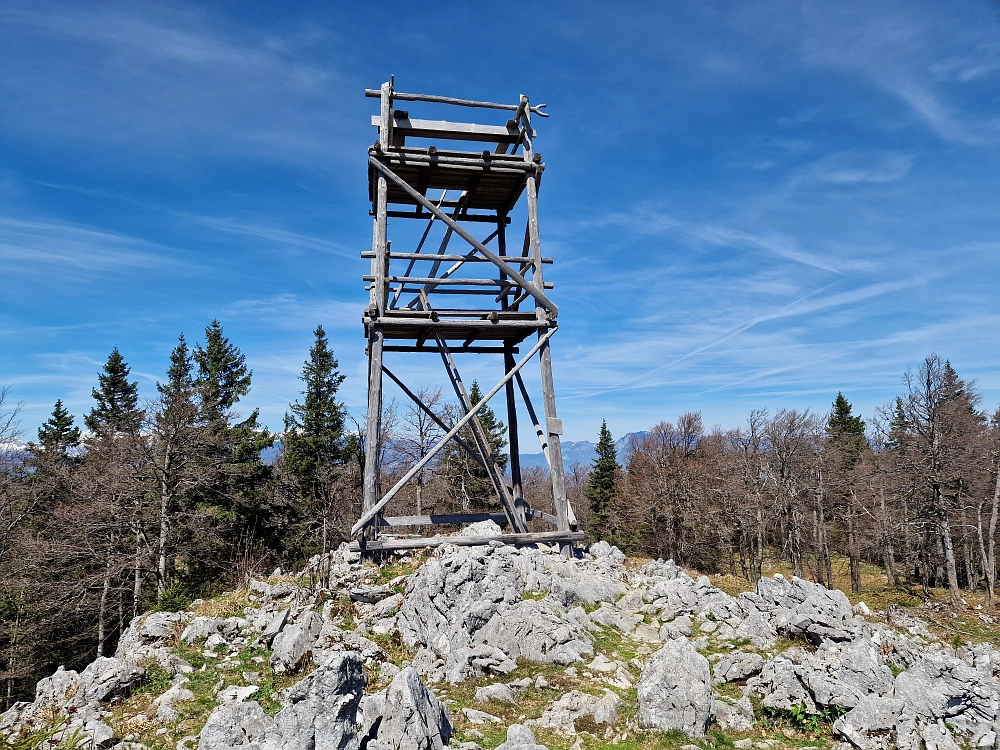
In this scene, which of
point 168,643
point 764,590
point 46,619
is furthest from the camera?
point 46,619

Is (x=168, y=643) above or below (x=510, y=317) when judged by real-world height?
below

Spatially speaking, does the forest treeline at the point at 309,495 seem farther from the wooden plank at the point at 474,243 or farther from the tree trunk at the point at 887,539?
the wooden plank at the point at 474,243

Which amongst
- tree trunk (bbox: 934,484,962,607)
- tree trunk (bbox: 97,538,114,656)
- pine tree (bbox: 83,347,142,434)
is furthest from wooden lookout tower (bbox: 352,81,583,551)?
pine tree (bbox: 83,347,142,434)

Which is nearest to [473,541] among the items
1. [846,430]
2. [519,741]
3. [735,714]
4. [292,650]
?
[292,650]

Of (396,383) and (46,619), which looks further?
(46,619)

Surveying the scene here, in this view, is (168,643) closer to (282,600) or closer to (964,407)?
(282,600)

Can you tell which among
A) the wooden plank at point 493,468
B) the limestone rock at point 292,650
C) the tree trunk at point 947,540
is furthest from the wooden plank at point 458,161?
the tree trunk at point 947,540

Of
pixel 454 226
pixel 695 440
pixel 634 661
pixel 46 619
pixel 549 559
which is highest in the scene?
pixel 454 226

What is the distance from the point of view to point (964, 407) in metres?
25.4

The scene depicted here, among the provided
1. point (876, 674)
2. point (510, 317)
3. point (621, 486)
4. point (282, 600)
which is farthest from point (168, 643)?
point (621, 486)

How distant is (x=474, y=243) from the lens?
36.3 feet

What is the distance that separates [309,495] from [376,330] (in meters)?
23.6

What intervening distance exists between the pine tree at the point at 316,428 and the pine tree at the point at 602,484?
21.2 meters

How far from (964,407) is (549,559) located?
25.2 m
